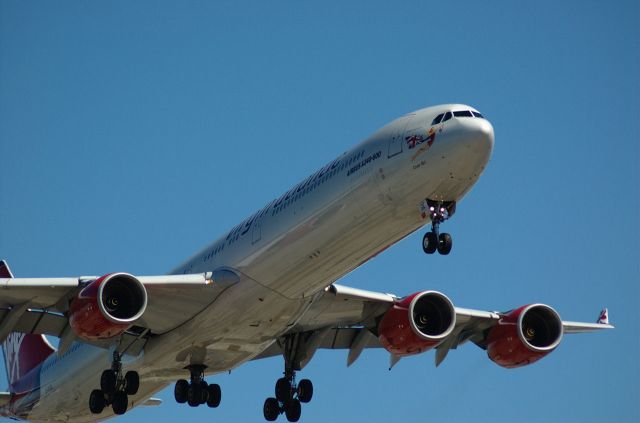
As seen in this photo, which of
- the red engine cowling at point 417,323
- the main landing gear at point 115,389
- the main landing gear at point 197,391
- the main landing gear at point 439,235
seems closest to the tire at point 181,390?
the main landing gear at point 197,391

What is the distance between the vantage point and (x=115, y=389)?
3759 centimetres

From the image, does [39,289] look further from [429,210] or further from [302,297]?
[429,210]

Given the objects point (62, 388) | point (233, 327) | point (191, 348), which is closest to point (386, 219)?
point (233, 327)

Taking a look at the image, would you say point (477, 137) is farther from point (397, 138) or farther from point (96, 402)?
point (96, 402)

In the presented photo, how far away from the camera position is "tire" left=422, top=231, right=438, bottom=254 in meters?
31.5

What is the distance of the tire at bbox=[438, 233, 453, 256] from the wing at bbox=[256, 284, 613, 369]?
496cm

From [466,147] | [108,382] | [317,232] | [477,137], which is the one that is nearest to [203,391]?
[108,382]

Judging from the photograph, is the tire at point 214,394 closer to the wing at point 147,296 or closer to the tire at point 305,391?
the tire at point 305,391

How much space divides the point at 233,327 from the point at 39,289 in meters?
5.63

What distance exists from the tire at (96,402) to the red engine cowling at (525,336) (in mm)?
13045

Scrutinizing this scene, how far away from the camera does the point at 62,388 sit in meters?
40.8

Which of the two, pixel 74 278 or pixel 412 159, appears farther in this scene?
pixel 74 278

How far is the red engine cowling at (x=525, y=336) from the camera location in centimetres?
4025

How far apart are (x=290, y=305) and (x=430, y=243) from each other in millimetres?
4797
